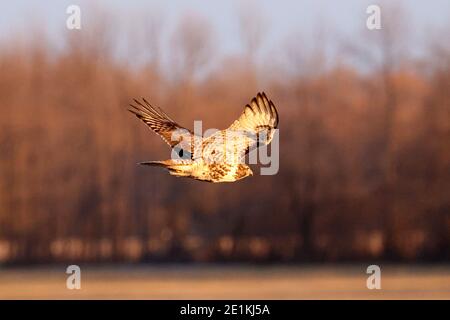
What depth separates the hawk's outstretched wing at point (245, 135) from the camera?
323 inches

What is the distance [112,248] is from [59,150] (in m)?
2.00

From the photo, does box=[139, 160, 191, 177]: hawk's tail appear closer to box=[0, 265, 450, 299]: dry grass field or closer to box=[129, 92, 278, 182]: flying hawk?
box=[129, 92, 278, 182]: flying hawk

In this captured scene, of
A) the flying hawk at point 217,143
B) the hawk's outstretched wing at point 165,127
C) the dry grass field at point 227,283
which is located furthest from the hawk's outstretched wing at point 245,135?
the dry grass field at point 227,283

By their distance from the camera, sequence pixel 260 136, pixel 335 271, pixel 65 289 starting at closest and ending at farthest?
1. pixel 260 136
2. pixel 65 289
3. pixel 335 271

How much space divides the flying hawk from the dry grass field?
354 inches

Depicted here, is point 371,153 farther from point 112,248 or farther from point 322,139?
point 112,248

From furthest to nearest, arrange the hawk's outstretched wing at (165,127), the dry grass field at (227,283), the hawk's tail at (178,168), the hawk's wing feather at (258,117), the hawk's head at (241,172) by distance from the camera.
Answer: the dry grass field at (227,283), the hawk's wing feather at (258,117), the hawk's outstretched wing at (165,127), the hawk's head at (241,172), the hawk's tail at (178,168)

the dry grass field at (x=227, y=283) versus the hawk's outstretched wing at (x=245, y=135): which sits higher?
the hawk's outstretched wing at (x=245, y=135)

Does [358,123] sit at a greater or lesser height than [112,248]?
greater

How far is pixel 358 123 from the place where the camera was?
829 inches

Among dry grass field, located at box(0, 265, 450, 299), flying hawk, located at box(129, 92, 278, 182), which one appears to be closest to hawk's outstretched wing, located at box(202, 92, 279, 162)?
flying hawk, located at box(129, 92, 278, 182)

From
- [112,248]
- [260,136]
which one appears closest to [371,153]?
[112,248]

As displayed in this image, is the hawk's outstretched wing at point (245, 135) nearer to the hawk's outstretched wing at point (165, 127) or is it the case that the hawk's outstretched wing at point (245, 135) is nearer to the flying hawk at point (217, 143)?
the flying hawk at point (217, 143)

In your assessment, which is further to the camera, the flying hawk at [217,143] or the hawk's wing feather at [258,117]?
the hawk's wing feather at [258,117]
